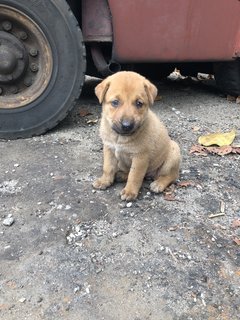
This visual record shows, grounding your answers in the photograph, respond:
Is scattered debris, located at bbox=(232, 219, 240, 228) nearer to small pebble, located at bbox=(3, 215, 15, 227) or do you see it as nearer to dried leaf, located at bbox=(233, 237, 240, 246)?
dried leaf, located at bbox=(233, 237, 240, 246)

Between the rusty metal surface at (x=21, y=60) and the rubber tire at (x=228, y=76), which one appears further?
the rubber tire at (x=228, y=76)

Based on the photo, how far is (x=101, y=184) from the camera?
3.17 metres

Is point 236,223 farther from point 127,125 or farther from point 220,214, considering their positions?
point 127,125

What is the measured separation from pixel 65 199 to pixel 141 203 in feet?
1.79

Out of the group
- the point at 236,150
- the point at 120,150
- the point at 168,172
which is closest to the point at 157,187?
the point at 168,172

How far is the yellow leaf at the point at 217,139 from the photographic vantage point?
396 cm

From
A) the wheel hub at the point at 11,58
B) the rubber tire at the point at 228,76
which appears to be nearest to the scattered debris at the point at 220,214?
the wheel hub at the point at 11,58

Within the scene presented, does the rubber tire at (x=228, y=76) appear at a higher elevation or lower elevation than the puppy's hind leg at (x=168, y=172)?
lower

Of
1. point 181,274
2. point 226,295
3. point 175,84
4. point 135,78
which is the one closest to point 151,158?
point 135,78

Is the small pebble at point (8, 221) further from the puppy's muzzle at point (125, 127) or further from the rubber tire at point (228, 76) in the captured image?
the rubber tire at point (228, 76)

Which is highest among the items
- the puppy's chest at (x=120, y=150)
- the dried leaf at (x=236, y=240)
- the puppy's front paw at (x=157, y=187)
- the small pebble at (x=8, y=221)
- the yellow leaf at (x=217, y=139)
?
the puppy's chest at (x=120, y=150)

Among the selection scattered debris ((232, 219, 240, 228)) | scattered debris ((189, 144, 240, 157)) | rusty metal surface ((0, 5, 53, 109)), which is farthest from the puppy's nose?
rusty metal surface ((0, 5, 53, 109))

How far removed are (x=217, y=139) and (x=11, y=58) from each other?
6.68 ft

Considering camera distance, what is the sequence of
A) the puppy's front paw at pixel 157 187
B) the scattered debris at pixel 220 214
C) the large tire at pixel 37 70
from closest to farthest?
the scattered debris at pixel 220 214 → the puppy's front paw at pixel 157 187 → the large tire at pixel 37 70
